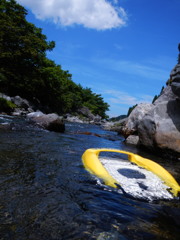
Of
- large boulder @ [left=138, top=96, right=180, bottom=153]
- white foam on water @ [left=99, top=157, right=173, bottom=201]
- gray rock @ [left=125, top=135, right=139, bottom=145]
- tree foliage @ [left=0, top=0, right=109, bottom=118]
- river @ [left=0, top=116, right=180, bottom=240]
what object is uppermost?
tree foliage @ [left=0, top=0, right=109, bottom=118]

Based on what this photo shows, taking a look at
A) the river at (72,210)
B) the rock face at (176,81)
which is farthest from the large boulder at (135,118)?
the river at (72,210)

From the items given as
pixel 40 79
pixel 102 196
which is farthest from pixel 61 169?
pixel 40 79

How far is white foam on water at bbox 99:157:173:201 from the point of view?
8.94ft

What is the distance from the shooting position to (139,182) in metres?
3.04

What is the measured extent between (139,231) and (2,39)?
833 inches

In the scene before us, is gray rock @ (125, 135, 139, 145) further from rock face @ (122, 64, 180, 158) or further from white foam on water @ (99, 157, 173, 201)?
white foam on water @ (99, 157, 173, 201)

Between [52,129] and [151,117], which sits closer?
[151,117]

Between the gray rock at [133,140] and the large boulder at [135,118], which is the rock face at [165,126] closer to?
the gray rock at [133,140]

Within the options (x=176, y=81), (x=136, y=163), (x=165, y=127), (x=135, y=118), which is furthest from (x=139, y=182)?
(x=135, y=118)

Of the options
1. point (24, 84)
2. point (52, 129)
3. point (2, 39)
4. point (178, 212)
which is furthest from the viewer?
point (24, 84)

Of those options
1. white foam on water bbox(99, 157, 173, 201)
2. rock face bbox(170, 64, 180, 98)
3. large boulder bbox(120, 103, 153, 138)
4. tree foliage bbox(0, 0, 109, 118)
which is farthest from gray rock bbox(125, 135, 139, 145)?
tree foliage bbox(0, 0, 109, 118)

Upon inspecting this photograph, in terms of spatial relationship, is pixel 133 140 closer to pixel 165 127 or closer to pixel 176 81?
pixel 165 127

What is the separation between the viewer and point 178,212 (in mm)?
2365

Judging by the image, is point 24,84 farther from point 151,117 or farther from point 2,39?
point 151,117
